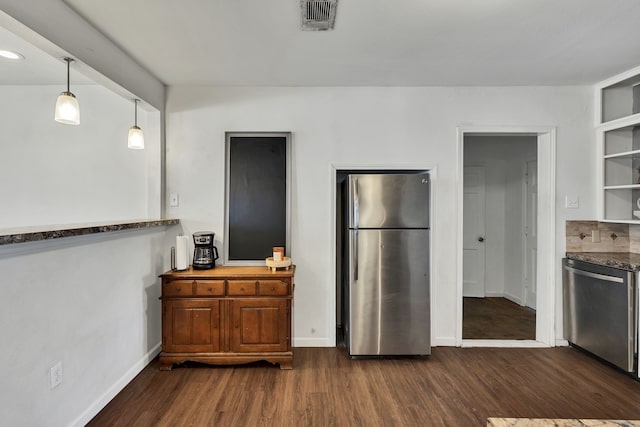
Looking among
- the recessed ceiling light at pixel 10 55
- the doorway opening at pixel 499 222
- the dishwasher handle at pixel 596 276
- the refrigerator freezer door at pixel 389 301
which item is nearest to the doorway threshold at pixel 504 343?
the refrigerator freezer door at pixel 389 301

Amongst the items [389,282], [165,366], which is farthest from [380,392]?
[165,366]

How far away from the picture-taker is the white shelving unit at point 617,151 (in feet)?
9.71

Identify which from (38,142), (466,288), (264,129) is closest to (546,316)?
(466,288)

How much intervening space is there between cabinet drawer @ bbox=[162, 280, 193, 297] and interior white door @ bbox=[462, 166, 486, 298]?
4.06 metres

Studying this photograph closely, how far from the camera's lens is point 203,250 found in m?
2.92

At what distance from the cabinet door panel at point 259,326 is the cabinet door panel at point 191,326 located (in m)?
0.16

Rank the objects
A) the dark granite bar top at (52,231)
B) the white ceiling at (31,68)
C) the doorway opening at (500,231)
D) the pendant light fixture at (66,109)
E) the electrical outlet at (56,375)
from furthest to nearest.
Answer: the doorway opening at (500,231), the white ceiling at (31,68), the pendant light fixture at (66,109), the electrical outlet at (56,375), the dark granite bar top at (52,231)

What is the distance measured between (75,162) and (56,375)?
2.16 m

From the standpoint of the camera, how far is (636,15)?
194 centimetres

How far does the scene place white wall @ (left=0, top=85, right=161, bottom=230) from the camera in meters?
3.05

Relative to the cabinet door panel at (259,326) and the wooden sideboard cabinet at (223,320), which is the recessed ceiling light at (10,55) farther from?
the cabinet door panel at (259,326)

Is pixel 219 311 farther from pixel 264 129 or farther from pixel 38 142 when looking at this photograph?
pixel 38 142

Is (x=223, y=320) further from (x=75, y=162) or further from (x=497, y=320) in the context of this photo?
(x=497, y=320)

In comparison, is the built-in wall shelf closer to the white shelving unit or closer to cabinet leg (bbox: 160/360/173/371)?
the white shelving unit
